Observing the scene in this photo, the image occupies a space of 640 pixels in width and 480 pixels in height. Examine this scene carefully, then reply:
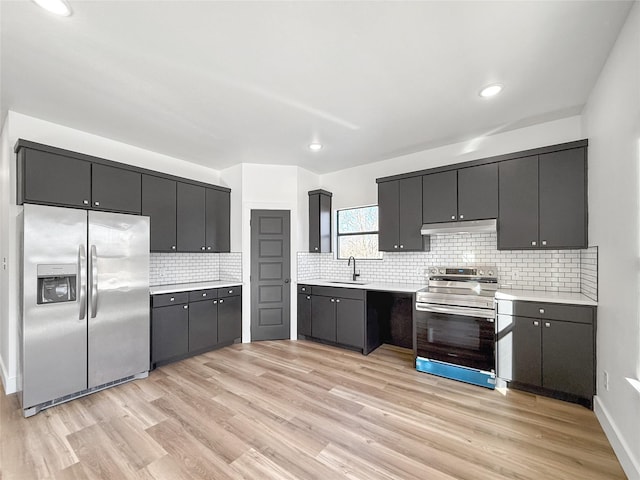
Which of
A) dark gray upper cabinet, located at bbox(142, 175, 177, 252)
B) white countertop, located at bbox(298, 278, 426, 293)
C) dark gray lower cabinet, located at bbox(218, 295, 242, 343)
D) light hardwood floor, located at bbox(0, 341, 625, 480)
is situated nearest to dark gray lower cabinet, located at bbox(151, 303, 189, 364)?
light hardwood floor, located at bbox(0, 341, 625, 480)

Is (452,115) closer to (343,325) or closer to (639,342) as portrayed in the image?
(639,342)

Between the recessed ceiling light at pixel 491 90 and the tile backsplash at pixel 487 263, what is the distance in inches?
63.8

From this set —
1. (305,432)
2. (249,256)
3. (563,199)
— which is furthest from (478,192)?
(249,256)

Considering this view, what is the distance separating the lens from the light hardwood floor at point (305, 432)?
175 centimetres

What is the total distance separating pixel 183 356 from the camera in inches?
140

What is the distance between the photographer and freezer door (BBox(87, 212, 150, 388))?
2664mm

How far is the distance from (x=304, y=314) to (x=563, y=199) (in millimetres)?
3448

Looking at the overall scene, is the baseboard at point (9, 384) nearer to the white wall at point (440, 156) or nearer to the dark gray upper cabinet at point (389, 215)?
the dark gray upper cabinet at point (389, 215)

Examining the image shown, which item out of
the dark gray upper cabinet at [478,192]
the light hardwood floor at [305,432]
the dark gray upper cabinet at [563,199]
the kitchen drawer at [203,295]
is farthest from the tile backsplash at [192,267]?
the dark gray upper cabinet at [563,199]

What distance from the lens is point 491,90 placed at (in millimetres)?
2439

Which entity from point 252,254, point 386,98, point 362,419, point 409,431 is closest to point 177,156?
point 252,254

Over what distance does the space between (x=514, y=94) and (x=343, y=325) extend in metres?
3.19

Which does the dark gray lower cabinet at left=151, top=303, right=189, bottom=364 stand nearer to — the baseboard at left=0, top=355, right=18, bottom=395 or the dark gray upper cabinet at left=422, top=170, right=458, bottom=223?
the baseboard at left=0, top=355, right=18, bottom=395

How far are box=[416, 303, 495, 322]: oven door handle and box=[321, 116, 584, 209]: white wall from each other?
185 centimetres
